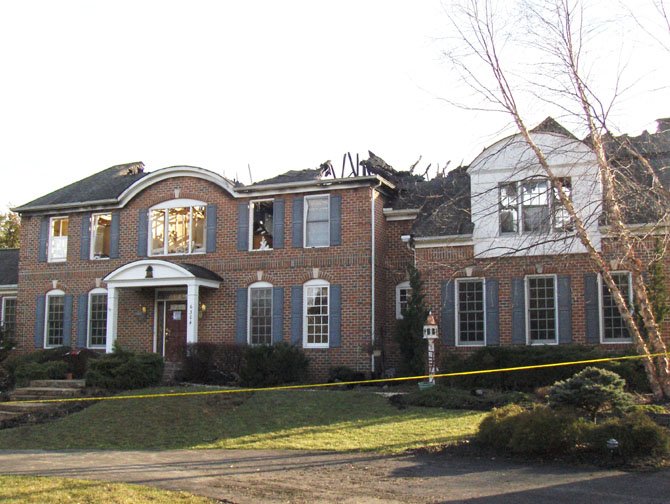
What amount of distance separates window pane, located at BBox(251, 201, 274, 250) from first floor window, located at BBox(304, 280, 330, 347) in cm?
214

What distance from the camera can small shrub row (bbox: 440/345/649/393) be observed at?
16953 millimetres

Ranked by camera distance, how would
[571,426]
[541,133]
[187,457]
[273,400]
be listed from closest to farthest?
[571,426], [187,457], [273,400], [541,133]

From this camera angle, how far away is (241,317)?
22406 mm

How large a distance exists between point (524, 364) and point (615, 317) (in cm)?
288

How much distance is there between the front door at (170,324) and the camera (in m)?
23.4

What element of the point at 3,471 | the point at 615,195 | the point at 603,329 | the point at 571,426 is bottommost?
the point at 3,471

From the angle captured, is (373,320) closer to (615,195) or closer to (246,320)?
(246,320)

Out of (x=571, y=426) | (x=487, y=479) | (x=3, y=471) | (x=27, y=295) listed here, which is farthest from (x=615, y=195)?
(x=27, y=295)

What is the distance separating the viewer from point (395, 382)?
19.5 m

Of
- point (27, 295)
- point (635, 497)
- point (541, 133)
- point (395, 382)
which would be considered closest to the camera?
point (635, 497)

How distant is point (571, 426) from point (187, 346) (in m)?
13.8

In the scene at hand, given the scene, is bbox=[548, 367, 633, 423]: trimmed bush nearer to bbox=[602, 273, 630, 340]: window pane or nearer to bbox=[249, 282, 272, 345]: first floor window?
bbox=[602, 273, 630, 340]: window pane

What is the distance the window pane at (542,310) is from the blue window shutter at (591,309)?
83 centimetres

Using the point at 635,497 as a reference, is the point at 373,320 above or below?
above
